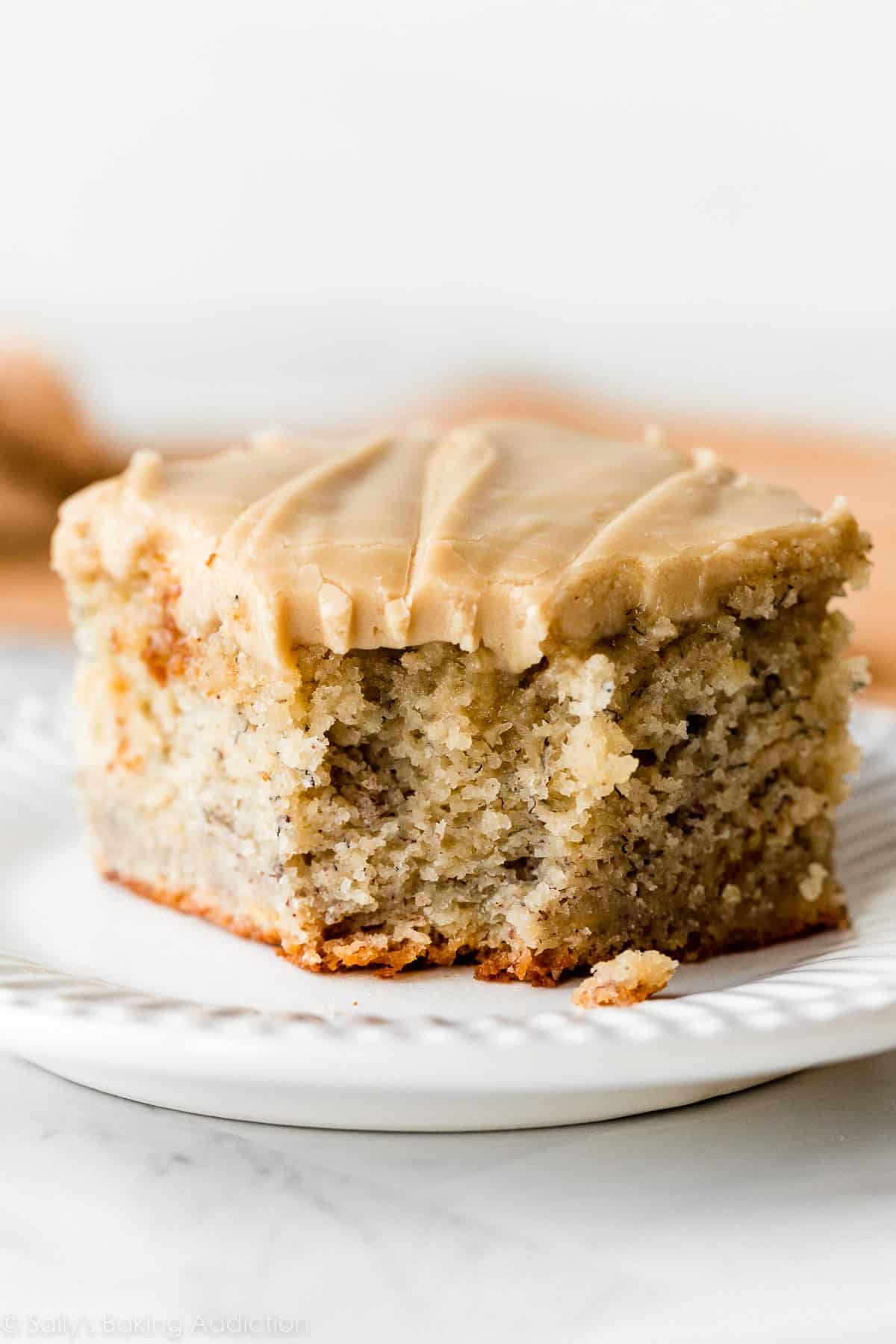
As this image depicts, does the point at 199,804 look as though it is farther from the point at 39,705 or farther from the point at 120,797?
the point at 39,705

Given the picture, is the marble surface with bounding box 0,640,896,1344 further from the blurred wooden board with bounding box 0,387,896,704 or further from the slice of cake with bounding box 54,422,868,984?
the blurred wooden board with bounding box 0,387,896,704

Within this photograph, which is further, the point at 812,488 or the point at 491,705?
the point at 812,488

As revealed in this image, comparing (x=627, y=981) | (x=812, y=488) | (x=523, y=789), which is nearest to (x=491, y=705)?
(x=523, y=789)

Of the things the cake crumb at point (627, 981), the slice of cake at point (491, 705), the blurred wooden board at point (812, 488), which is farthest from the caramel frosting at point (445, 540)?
Result: the blurred wooden board at point (812, 488)

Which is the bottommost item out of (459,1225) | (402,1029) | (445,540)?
(459,1225)

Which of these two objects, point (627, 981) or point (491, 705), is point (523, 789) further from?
point (627, 981)

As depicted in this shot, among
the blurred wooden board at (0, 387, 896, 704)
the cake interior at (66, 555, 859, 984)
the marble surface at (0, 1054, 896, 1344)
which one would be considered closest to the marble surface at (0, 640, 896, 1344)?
the marble surface at (0, 1054, 896, 1344)
